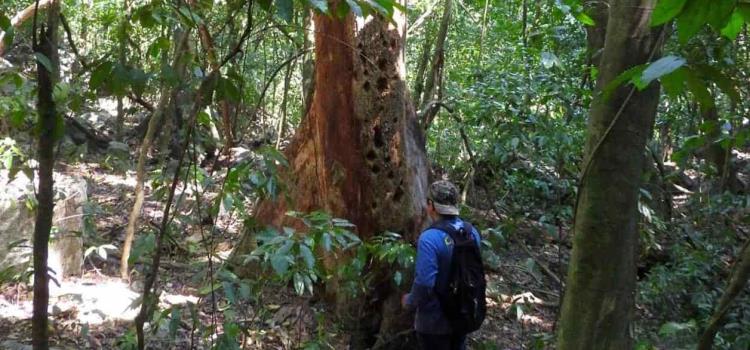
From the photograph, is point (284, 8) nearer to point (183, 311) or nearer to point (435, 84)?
point (183, 311)

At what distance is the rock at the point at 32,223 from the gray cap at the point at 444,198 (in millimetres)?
2767

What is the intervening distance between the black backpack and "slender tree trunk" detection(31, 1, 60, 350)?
264 centimetres

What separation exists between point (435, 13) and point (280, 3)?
10924 millimetres

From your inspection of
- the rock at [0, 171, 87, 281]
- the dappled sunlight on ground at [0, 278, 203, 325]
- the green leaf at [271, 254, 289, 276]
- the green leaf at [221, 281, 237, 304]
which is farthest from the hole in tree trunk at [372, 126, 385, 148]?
the green leaf at [221, 281, 237, 304]

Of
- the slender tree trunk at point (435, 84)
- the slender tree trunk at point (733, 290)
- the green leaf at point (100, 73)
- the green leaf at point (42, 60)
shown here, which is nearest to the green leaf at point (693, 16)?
the slender tree trunk at point (733, 290)

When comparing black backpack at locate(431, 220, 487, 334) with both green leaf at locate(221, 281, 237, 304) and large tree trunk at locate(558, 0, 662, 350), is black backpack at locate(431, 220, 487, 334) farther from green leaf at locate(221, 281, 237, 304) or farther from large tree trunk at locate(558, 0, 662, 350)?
large tree trunk at locate(558, 0, 662, 350)

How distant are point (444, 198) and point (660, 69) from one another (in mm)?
3161

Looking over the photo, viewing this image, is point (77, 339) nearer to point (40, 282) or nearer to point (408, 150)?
point (408, 150)

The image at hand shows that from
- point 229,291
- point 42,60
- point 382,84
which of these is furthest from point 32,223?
point 42,60

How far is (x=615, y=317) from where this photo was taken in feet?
6.39

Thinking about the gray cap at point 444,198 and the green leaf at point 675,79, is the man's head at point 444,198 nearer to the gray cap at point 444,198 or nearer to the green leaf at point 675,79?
the gray cap at point 444,198

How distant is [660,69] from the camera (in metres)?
1.15

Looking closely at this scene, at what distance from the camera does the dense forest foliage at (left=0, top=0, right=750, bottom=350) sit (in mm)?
1954

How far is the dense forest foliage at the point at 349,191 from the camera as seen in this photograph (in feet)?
6.41
